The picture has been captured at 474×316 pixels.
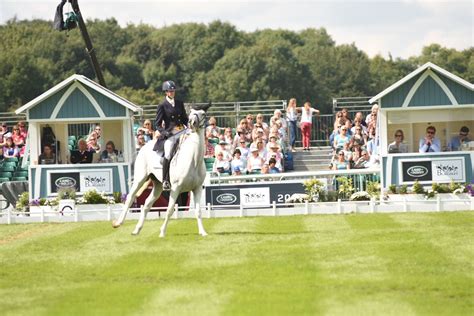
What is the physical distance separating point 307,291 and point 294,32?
128 metres

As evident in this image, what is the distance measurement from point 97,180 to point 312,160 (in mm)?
8721

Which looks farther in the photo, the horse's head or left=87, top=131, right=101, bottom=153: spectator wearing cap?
left=87, top=131, right=101, bottom=153: spectator wearing cap

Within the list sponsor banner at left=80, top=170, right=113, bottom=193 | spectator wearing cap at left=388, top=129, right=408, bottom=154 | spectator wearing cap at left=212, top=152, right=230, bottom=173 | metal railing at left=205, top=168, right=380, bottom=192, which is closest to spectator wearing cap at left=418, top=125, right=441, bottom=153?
spectator wearing cap at left=388, top=129, right=408, bottom=154

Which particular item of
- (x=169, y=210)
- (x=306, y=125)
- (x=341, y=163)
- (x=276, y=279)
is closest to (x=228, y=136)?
(x=306, y=125)

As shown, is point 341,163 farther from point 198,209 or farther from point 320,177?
point 198,209

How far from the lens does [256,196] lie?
34.8 m

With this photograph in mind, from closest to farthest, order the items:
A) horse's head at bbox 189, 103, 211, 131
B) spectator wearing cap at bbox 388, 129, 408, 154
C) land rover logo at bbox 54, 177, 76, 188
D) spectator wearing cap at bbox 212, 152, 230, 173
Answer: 1. horse's head at bbox 189, 103, 211, 131
2. spectator wearing cap at bbox 388, 129, 408, 154
3. land rover logo at bbox 54, 177, 76, 188
4. spectator wearing cap at bbox 212, 152, 230, 173

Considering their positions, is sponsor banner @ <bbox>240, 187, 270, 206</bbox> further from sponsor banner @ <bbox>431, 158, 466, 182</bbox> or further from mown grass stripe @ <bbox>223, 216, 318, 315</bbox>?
mown grass stripe @ <bbox>223, 216, 318, 315</bbox>

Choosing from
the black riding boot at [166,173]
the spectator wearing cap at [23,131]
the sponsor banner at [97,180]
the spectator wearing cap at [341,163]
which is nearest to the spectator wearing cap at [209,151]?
the spectator wearing cap at [341,163]

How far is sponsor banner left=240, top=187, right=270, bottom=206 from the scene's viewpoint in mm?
34781

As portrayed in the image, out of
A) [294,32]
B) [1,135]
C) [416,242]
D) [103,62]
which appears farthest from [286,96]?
[416,242]

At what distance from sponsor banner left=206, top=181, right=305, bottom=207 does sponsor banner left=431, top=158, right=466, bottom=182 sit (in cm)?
383

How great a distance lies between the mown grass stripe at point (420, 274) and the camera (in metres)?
16.2

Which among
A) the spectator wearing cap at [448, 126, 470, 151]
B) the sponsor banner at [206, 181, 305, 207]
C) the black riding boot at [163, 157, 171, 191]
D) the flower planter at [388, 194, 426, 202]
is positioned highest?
the spectator wearing cap at [448, 126, 470, 151]
